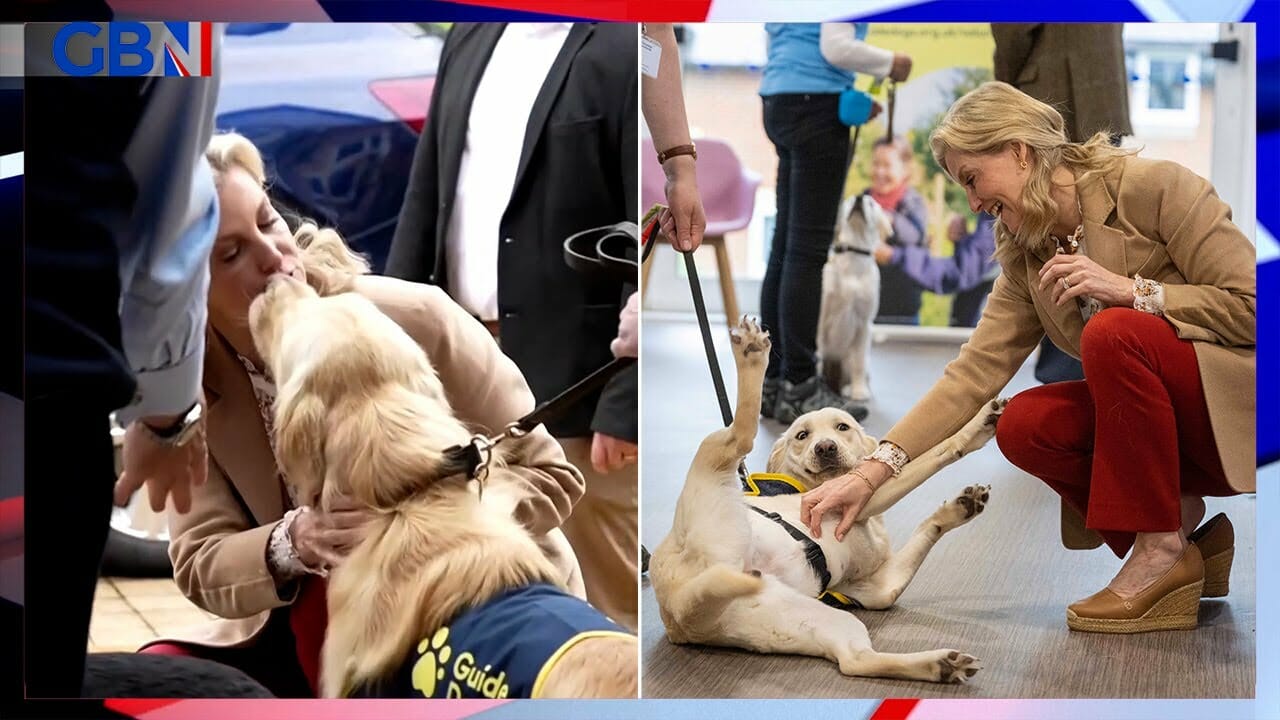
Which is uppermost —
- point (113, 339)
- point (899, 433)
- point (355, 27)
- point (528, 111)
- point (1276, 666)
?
point (355, 27)

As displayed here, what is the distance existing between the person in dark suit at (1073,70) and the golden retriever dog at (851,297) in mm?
332

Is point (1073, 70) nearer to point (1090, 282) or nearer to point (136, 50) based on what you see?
point (1090, 282)

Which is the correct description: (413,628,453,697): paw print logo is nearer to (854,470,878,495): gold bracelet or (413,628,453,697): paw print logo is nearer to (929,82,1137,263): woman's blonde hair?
(854,470,878,495): gold bracelet

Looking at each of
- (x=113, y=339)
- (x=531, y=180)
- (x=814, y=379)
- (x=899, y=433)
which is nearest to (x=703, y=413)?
(x=814, y=379)

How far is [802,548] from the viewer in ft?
7.41

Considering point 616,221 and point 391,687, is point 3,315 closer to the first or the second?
point 391,687

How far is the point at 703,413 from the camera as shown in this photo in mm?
2252

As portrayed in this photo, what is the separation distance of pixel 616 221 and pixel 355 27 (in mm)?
576

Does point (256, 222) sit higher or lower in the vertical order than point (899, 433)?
higher

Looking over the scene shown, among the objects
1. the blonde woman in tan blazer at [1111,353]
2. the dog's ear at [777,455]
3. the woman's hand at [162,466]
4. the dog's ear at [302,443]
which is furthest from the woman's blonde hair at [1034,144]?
the woman's hand at [162,466]

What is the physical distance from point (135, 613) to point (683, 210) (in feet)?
3.95

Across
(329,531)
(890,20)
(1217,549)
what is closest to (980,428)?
(1217,549)

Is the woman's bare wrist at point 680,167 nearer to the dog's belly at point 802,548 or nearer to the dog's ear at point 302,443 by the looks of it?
the dog's belly at point 802,548

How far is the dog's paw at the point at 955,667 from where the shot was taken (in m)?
2.20
